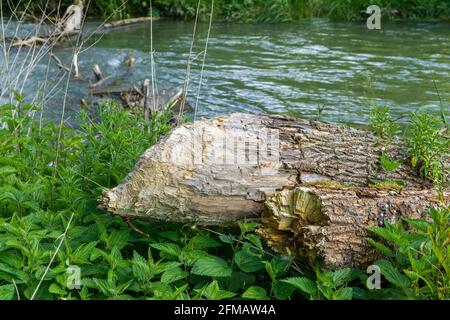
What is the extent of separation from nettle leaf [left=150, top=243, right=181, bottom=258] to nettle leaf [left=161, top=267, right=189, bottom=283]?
0.11 metres

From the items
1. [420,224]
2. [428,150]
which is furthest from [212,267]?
[428,150]

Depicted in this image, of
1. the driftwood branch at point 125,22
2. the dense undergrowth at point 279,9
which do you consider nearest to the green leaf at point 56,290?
the driftwood branch at point 125,22

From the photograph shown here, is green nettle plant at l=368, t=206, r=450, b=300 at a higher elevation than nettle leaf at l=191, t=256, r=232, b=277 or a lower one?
higher

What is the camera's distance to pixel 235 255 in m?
2.90

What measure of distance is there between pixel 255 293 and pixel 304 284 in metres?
0.21

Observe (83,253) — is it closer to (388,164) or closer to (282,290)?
(282,290)

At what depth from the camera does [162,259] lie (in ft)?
9.27

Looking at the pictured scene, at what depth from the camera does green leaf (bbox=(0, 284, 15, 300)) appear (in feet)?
8.70

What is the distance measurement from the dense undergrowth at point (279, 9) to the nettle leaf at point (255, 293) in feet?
42.1

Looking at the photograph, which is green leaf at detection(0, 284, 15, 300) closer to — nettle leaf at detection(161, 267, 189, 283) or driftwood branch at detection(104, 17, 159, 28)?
nettle leaf at detection(161, 267, 189, 283)

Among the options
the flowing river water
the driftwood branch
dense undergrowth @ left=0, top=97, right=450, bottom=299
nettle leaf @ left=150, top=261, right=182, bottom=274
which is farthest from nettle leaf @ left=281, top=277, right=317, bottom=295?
the driftwood branch

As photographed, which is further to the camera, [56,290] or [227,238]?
[227,238]

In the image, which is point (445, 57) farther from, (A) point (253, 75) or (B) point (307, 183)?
(B) point (307, 183)

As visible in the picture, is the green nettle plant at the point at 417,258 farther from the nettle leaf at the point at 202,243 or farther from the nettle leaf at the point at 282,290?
the nettle leaf at the point at 202,243
